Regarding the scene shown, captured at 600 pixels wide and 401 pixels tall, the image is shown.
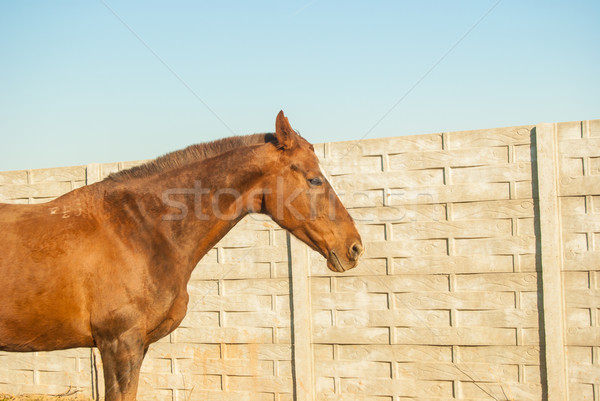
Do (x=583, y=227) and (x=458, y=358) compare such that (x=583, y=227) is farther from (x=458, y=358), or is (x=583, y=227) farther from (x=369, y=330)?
(x=369, y=330)

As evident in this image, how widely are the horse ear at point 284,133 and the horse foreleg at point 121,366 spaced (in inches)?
71.4

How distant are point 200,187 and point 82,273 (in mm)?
1077

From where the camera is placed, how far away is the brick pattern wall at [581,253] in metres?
4.98

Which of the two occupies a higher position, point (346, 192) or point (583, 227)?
point (346, 192)

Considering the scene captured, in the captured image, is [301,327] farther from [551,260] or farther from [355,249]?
[551,260]

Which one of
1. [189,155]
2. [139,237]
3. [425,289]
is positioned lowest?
[425,289]

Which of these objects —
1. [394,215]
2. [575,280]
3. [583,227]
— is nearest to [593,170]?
[583,227]

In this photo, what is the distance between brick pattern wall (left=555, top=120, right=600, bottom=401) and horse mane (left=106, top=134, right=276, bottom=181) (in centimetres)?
291

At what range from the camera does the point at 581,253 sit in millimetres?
5031

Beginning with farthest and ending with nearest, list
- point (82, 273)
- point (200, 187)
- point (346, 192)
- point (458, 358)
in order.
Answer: point (346, 192) < point (458, 358) < point (200, 187) < point (82, 273)

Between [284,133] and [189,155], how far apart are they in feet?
2.66

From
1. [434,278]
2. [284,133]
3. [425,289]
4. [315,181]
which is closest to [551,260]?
[434,278]

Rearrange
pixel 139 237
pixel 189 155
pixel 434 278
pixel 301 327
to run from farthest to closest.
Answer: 1. pixel 301 327
2. pixel 434 278
3. pixel 189 155
4. pixel 139 237

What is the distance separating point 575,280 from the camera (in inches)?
199
